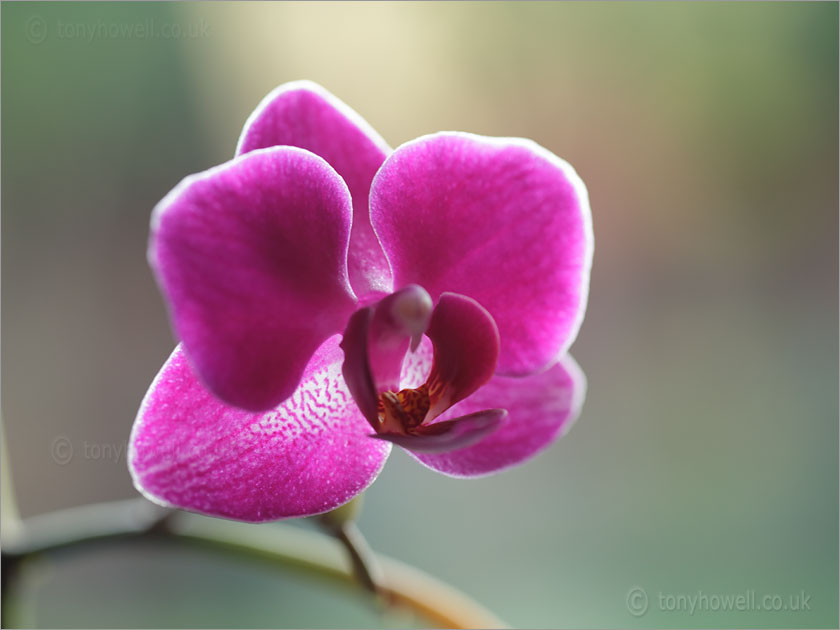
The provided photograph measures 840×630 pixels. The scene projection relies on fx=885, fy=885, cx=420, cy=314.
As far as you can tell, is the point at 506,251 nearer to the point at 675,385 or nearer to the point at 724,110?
the point at 675,385

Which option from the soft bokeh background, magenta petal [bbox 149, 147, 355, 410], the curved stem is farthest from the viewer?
the soft bokeh background

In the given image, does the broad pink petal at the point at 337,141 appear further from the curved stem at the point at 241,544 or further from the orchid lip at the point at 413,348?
the curved stem at the point at 241,544

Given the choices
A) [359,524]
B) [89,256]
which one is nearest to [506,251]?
[359,524]

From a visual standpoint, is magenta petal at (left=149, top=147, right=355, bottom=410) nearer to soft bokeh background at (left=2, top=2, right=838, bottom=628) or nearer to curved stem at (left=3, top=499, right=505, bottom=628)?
curved stem at (left=3, top=499, right=505, bottom=628)

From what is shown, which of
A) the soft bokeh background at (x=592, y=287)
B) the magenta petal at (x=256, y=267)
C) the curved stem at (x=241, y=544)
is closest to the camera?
the magenta petal at (x=256, y=267)

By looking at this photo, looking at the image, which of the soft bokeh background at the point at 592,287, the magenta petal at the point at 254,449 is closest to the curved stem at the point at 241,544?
the magenta petal at the point at 254,449

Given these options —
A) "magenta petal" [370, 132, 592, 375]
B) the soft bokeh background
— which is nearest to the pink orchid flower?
"magenta petal" [370, 132, 592, 375]
